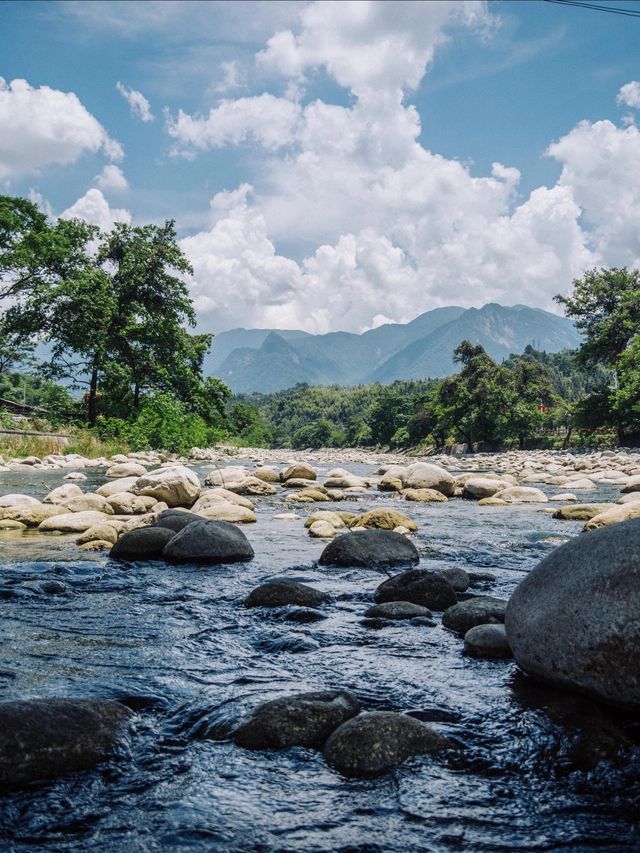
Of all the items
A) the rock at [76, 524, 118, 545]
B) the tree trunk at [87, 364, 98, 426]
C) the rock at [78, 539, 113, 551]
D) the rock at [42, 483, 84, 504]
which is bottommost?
the rock at [78, 539, 113, 551]

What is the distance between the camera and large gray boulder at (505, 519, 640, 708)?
394cm

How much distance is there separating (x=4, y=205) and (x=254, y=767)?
109ft

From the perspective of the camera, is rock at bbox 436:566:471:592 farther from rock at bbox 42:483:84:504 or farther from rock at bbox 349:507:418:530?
rock at bbox 42:483:84:504

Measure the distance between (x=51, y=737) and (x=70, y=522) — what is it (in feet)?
27.3

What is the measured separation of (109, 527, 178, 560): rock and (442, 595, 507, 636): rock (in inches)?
188

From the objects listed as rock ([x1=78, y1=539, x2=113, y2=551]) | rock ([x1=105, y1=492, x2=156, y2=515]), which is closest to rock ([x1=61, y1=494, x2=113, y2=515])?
rock ([x1=105, y1=492, x2=156, y2=515])

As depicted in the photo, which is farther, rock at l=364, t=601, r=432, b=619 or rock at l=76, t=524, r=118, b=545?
rock at l=76, t=524, r=118, b=545

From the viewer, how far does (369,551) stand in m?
9.09

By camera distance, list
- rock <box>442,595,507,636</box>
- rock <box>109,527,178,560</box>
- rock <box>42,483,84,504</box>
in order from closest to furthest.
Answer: rock <box>442,595,507,636</box>, rock <box>109,527,178,560</box>, rock <box>42,483,84,504</box>

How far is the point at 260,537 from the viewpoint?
11.3m

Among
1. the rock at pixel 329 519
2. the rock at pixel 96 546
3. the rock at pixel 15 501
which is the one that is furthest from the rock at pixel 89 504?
the rock at pixel 329 519

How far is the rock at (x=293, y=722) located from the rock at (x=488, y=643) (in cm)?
161

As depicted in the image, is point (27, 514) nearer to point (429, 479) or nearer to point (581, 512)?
point (581, 512)

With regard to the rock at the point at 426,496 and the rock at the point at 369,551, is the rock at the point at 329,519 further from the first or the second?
the rock at the point at 426,496
